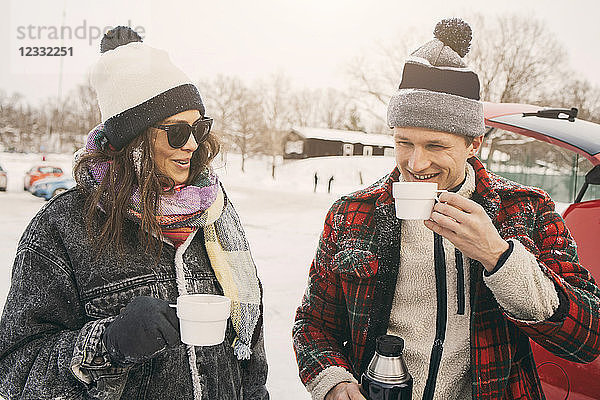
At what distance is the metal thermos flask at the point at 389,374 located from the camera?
126 centimetres

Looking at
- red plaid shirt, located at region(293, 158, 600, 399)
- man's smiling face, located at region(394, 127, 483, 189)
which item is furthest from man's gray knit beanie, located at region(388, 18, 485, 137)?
red plaid shirt, located at region(293, 158, 600, 399)

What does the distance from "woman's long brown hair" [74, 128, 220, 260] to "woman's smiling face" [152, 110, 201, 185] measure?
0.02 m

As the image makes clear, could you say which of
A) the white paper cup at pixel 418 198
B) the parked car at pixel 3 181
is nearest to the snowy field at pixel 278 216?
the parked car at pixel 3 181

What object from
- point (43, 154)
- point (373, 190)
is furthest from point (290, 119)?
point (373, 190)

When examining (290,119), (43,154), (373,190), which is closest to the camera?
(373,190)

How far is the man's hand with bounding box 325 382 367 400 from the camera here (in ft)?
4.78

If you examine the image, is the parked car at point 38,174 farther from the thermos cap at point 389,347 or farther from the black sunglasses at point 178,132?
the thermos cap at point 389,347

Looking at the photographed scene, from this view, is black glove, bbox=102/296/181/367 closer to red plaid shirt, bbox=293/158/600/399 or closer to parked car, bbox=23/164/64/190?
red plaid shirt, bbox=293/158/600/399

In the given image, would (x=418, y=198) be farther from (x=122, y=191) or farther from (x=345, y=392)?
(x=122, y=191)

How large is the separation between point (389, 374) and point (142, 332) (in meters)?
0.57

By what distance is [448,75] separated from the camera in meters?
1.60

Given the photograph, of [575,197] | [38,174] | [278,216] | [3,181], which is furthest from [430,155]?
[278,216]

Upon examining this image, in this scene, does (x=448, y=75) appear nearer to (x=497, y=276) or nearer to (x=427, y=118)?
(x=427, y=118)

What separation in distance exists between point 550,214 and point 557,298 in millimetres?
292
